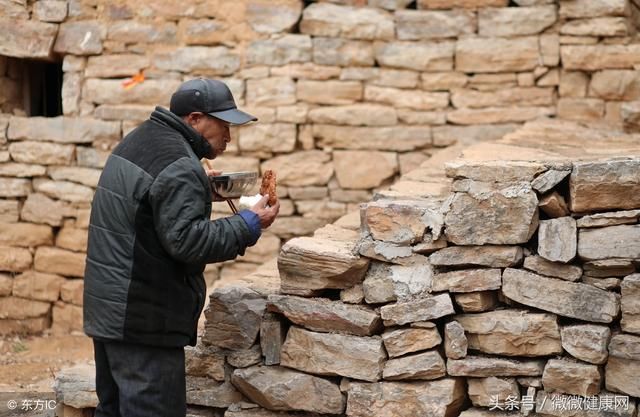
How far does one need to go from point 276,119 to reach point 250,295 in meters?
2.89

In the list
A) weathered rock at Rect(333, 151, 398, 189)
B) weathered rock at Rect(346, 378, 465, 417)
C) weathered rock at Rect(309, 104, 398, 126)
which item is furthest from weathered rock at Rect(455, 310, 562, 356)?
weathered rock at Rect(309, 104, 398, 126)

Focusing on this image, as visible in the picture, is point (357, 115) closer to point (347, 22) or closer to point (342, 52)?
point (342, 52)

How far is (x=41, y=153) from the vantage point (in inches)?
284

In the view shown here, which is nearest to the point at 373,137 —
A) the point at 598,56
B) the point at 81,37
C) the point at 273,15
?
the point at 273,15

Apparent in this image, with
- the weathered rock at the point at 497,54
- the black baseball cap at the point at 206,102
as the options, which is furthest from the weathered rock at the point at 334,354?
the weathered rock at the point at 497,54

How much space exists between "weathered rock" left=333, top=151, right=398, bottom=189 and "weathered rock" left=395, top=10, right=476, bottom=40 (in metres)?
0.91

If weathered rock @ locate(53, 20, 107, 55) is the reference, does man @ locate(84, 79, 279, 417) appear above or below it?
below

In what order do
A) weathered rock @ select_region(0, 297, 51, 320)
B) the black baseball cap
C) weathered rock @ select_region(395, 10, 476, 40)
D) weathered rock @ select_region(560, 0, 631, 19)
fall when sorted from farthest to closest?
1. weathered rock @ select_region(0, 297, 51, 320)
2. weathered rock @ select_region(395, 10, 476, 40)
3. weathered rock @ select_region(560, 0, 631, 19)
4. the black baseball cap

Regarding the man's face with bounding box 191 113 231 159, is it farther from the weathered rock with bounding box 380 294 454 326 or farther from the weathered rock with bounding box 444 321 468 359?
the weathered rock with bounding box 444 321 468 359

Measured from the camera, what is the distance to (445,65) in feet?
22.4

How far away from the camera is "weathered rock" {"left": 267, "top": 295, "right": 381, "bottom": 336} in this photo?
13.3 feet

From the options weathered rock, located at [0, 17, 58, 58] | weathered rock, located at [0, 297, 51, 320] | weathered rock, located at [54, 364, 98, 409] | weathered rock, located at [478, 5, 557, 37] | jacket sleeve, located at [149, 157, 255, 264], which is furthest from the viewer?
weathered rock, located at [0, 297, 51, 320]

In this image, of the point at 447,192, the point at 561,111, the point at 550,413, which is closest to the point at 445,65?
the point at 561,111

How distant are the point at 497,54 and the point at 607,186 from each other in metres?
3.03
